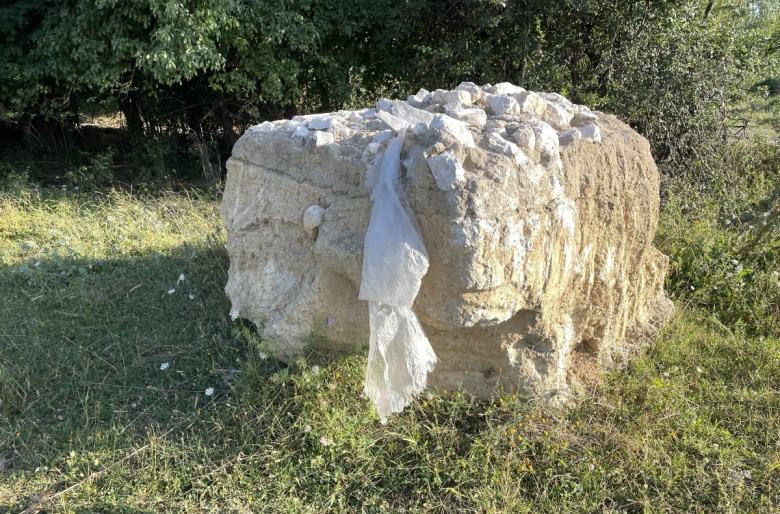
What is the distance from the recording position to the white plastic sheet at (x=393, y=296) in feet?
7.04

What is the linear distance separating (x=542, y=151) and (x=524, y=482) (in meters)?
1.38

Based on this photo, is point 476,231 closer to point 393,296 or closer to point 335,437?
point 393,296

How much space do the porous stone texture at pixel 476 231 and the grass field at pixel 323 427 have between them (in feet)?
0.62

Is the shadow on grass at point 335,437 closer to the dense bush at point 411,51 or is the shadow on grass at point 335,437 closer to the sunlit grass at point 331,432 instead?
the sunlit grass at point 331,432

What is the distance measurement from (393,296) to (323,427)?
0.70 metres

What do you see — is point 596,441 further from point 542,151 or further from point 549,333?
point 542,151

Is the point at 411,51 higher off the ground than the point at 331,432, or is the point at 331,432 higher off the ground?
the point at 411,51

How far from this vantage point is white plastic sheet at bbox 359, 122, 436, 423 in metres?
2.15

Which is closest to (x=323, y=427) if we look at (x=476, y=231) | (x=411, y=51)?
(x=476, y=231)

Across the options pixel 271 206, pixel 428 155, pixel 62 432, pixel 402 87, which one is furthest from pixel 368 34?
pixel 62 432

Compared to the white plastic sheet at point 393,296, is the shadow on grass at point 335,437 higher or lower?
lower

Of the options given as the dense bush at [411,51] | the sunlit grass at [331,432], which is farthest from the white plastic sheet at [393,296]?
the dense bush at [411,51]

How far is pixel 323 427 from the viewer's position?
2.44 meters

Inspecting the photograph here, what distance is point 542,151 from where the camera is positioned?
8.03ft
